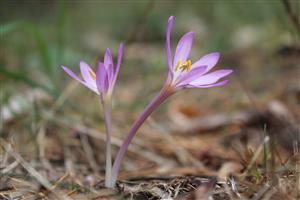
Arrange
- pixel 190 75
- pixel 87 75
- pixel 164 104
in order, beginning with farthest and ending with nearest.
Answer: pixel 164 104 < pixel 87 75 < pixel 190 75

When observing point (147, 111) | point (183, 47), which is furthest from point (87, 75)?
point (183, 47)

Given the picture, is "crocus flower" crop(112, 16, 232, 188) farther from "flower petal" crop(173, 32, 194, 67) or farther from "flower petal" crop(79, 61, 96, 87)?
"flower petal" crop(79, 61, 96, 87)

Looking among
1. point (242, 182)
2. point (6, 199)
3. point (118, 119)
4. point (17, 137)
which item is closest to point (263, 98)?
point (118, 119)

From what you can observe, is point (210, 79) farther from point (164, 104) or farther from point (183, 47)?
point (164, 104)

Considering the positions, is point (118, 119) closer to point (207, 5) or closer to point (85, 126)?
point (85, 126)

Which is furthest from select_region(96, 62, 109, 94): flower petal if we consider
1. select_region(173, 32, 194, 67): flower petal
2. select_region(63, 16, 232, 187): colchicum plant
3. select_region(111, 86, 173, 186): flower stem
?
select_region(173, 32, 194, 67): flower petal

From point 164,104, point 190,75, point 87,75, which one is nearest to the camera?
point 190,75

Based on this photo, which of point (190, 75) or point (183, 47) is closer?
point (190, 75)

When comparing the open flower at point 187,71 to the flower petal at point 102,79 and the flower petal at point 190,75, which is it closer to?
the flower petal at point 190,75

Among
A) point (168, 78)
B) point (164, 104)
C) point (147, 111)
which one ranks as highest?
point (168, 78)
